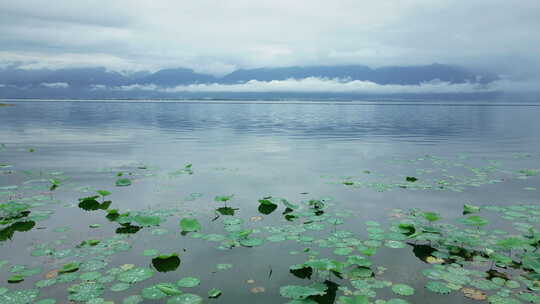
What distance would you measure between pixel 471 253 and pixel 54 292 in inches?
371

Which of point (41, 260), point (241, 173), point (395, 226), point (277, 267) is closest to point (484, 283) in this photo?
point (395, 226)

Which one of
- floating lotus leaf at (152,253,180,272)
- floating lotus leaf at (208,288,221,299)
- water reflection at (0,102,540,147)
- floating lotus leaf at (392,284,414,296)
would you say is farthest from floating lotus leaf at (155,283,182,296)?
water reflection at (0,102,540,147)

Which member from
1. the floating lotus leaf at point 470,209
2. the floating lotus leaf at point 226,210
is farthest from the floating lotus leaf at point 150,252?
the floating lotus leaf at point 470,209

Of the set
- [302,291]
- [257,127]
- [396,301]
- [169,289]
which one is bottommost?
[257,127]

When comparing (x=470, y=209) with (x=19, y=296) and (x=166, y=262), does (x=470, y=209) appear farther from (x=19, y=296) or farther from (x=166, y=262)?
(x=19, y=296)

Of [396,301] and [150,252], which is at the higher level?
[150,252]

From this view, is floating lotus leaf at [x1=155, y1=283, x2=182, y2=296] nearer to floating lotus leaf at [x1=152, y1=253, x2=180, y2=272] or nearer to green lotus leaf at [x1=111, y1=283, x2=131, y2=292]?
green lotus leaf at [x1=111, y1=283, x2=131, y2=292]

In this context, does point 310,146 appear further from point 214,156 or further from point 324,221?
point 324,221

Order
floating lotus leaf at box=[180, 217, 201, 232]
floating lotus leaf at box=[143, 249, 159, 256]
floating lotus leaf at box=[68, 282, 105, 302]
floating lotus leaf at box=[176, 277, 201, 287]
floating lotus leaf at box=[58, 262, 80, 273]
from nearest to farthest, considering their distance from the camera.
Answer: floating lotus leaf at box=[68, 282, 105, 302], floating lotus leaf at box=[176, 277, 201, 287], floating lotus leaf at box=[58, 262, 80, 273], floating lotus leaf at box=[143, 249, 159, 256], floating lotus leaf at box=[180, 217, 201, 232]

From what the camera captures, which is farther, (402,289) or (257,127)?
(257,127)

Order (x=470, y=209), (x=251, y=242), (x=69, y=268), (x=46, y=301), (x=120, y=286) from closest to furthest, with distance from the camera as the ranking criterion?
(x=46, y=301) → (x=120, y=286) → (x=69, y=268) → (x=251, y=242) → (x=470, y=209)

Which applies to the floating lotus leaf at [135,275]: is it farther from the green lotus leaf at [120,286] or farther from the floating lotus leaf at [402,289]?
the floating lotus leaf at [402,289]

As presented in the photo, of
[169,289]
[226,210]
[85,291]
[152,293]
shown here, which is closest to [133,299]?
[152,293]

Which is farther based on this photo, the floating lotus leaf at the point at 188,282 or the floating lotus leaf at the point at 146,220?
the floating lotus leaf at the point at 146,220
